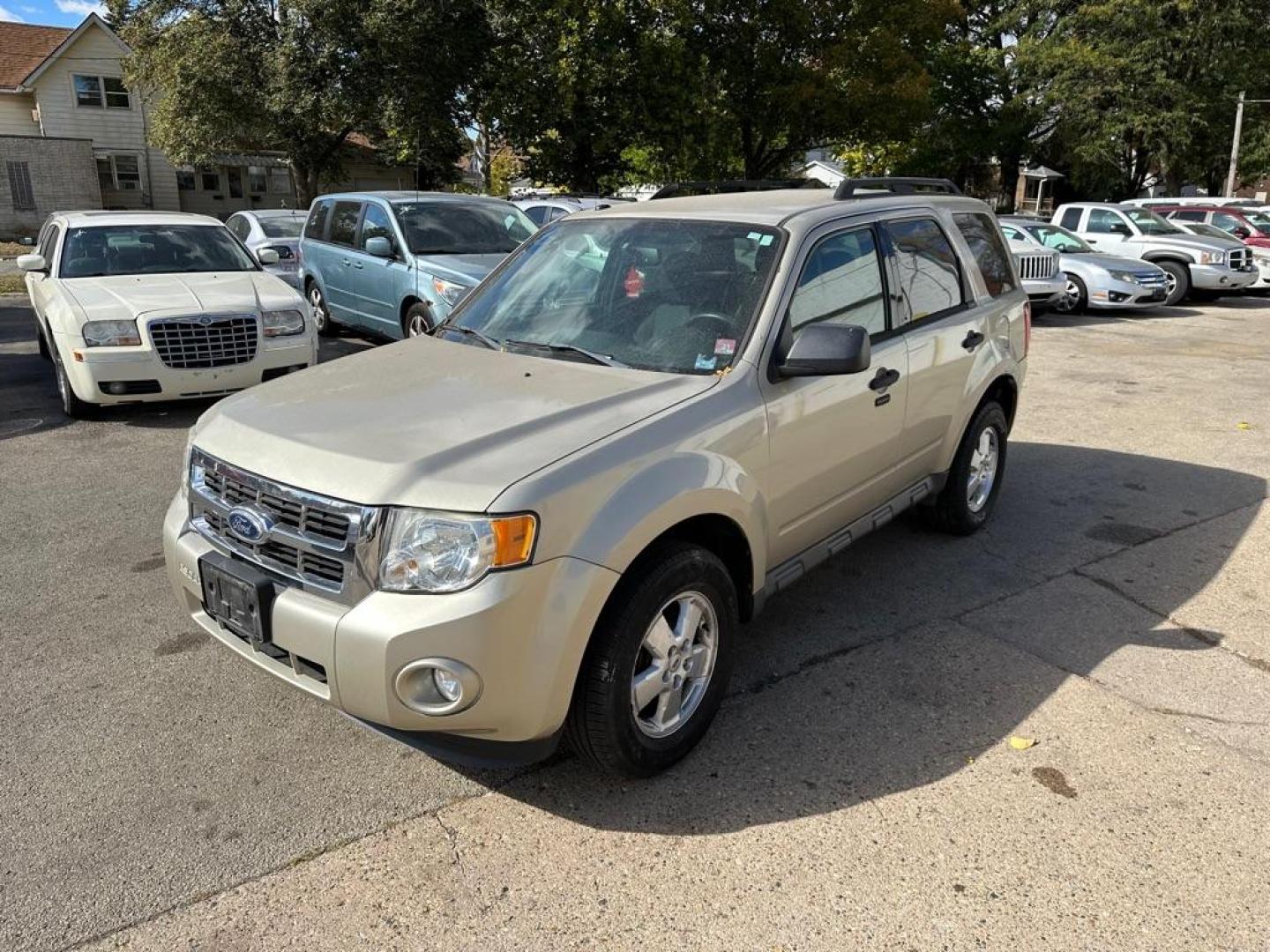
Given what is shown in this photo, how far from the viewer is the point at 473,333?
4.00m

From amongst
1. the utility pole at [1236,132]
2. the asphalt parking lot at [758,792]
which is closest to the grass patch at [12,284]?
the asphalt parking lot at [758,792]

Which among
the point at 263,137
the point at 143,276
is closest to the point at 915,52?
the point at 263,137

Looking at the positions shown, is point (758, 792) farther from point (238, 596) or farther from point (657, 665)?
point (238, 596)

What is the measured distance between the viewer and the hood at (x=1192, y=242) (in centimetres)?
1705

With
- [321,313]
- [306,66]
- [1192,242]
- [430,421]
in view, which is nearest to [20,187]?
[306,66]

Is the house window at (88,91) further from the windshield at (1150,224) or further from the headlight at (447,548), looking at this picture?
the headlight at (447,548)

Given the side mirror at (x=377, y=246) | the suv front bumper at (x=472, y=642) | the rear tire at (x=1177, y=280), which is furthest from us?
the rear tire at (x=1177, y=280)

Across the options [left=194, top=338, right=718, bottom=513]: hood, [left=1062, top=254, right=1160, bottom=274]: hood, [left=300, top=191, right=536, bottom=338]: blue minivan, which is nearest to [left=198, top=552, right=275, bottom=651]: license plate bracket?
[left=194, top=338, right=718, bottom=513]: hood

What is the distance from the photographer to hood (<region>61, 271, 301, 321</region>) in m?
7.14

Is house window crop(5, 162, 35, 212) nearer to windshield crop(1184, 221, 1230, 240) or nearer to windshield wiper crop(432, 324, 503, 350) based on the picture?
windshield crop(1184, 221, 1230, 240)

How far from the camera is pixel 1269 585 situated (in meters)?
4.76

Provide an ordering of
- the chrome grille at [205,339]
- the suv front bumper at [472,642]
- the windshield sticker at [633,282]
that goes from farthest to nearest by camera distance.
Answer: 1. the chrome grille at [205,339]
2. the windshield sticker at [633,282]
3. the suv front bumper at [472,642]

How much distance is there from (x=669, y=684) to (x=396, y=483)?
1106 millimetres

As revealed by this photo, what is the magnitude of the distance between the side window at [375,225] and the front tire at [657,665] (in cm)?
747
